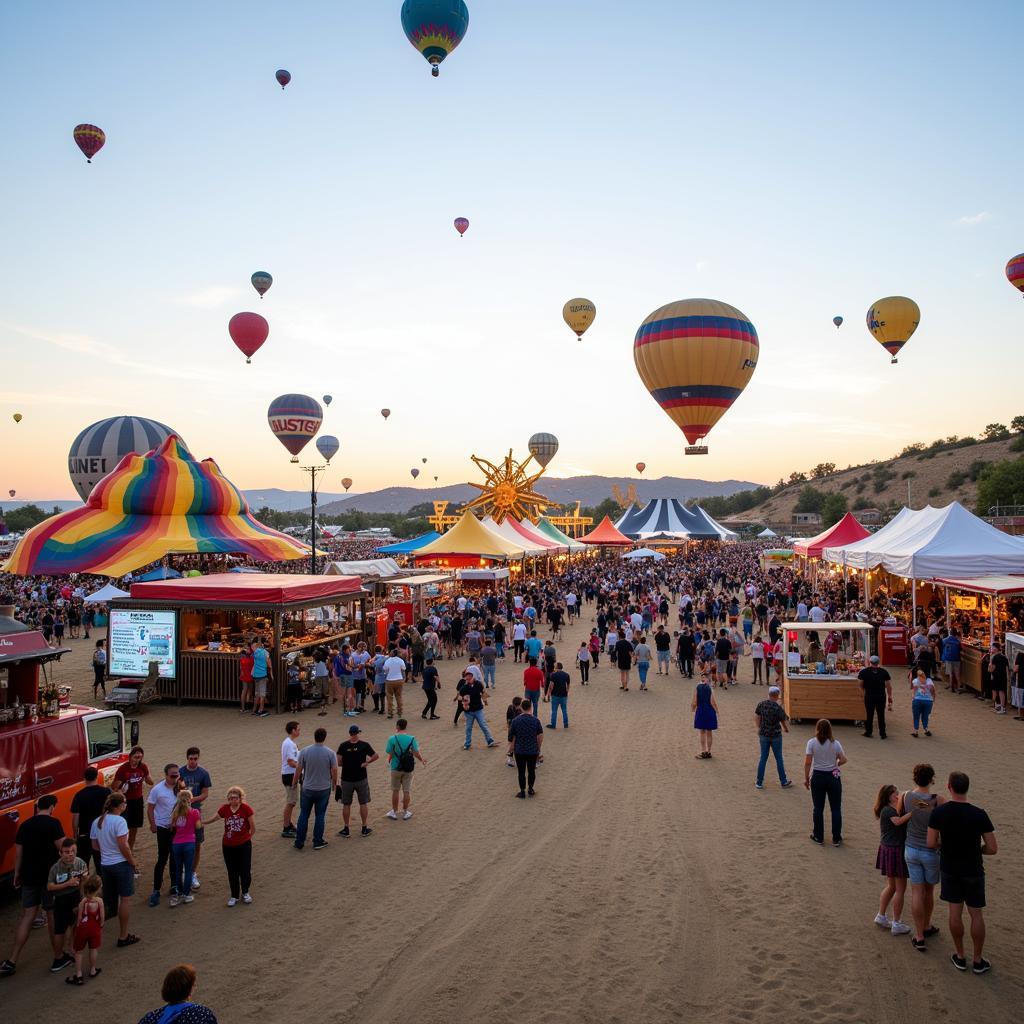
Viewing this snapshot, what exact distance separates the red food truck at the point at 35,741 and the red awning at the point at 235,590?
6208mm

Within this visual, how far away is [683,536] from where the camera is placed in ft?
172

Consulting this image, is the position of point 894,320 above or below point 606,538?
above

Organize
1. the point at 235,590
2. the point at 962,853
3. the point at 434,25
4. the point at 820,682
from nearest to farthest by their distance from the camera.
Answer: the point at 962,853, the point at 820,682, the point at 235,590, the point at 434,25

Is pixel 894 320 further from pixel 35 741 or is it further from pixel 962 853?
pixel 35 741

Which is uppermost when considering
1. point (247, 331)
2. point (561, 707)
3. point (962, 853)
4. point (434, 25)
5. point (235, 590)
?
point (434, 25)

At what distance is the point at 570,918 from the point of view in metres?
5.63

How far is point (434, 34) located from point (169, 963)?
76.3ft

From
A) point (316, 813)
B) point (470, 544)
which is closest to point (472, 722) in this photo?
point (316, 813)

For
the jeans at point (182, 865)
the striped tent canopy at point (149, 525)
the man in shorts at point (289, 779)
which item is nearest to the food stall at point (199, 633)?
the striped tent canopy at point (149, 525)

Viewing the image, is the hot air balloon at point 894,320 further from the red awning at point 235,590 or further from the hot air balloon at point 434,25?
the red awning at point 235,590

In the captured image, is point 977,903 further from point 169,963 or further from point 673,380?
point 673,380

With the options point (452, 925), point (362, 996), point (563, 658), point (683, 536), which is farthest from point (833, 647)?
point (683, 536)

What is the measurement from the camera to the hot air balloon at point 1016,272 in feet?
107

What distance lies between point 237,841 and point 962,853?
5230 millimetres
